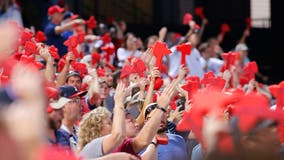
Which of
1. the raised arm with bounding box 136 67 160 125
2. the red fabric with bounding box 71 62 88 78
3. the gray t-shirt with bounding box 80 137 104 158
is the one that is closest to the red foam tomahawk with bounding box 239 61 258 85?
the red fabric with bounding box 71 62 88 78

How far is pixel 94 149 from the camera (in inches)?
219

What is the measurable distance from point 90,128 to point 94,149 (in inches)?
23.5

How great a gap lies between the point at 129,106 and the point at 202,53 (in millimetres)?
7238

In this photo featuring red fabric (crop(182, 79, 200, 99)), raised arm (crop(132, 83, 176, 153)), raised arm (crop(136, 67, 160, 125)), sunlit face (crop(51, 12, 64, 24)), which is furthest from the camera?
sunlit face (crop(51, 12, 64, 24))

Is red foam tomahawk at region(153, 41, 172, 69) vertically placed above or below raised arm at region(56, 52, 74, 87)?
above

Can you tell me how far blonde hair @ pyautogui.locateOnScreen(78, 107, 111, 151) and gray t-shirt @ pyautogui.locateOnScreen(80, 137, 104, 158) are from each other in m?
0.39

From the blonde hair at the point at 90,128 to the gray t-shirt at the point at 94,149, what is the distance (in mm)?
386

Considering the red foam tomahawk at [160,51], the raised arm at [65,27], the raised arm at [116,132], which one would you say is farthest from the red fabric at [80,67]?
the raised arm at [116,132]

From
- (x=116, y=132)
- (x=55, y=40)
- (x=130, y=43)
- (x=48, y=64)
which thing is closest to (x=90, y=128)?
(x=116, y=132)

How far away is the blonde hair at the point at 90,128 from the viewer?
6094mm

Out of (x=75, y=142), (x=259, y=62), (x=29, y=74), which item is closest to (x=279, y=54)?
(x=259, y=62)

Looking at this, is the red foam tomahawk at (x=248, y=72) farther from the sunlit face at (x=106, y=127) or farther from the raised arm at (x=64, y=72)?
the sunlit face at (x=106, y=127)

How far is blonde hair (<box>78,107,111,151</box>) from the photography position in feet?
20.0

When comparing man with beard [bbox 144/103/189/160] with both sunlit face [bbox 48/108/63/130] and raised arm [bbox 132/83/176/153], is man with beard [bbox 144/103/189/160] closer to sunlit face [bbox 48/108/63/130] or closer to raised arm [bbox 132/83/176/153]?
raised arm [bbox 132/83/176/153]
